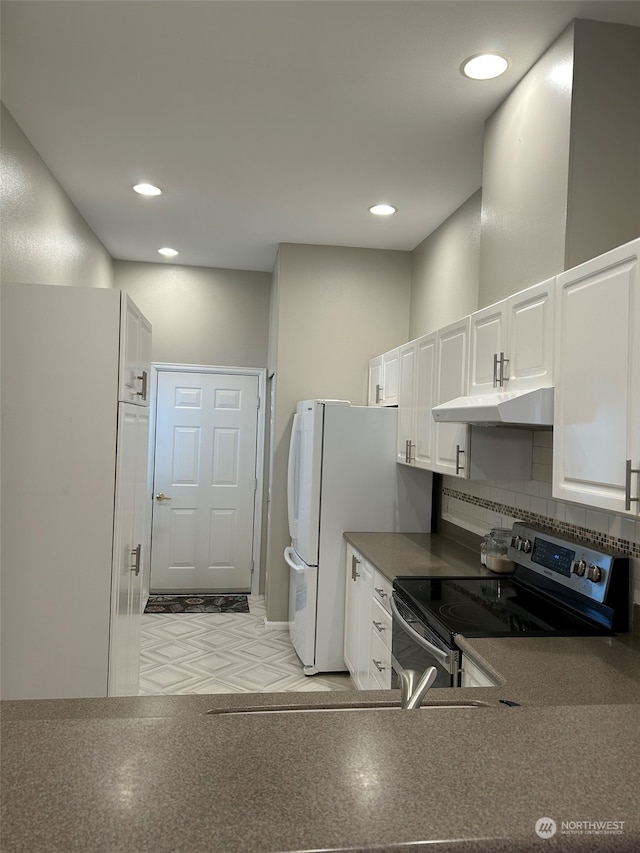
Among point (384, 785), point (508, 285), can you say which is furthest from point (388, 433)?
point (384, 785)

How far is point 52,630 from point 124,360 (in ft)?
3.67

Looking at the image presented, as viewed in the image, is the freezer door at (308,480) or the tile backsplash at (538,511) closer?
the tile backsplash at (538,511)

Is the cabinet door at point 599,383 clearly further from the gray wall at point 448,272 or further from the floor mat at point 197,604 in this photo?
the floor mat at point 197,604

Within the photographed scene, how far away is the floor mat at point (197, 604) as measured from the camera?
16.6ft

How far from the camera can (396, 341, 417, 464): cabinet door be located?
3539 mm

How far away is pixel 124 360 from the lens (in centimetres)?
249

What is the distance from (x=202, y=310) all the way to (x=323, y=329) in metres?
1.37

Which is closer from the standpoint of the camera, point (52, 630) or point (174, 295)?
point (52, 630)

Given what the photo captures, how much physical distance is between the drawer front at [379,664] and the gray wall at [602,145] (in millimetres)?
1866

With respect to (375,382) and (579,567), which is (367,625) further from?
(375,382)

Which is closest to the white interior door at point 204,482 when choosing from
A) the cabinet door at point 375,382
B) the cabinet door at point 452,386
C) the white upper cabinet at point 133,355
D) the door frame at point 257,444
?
the door frame at point 257,444

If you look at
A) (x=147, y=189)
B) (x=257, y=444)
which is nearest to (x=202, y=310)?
(x=257, y=444)

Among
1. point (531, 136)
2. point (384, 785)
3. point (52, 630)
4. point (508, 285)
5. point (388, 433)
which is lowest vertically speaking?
point (52, 630)

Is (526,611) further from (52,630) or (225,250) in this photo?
(225,250)
